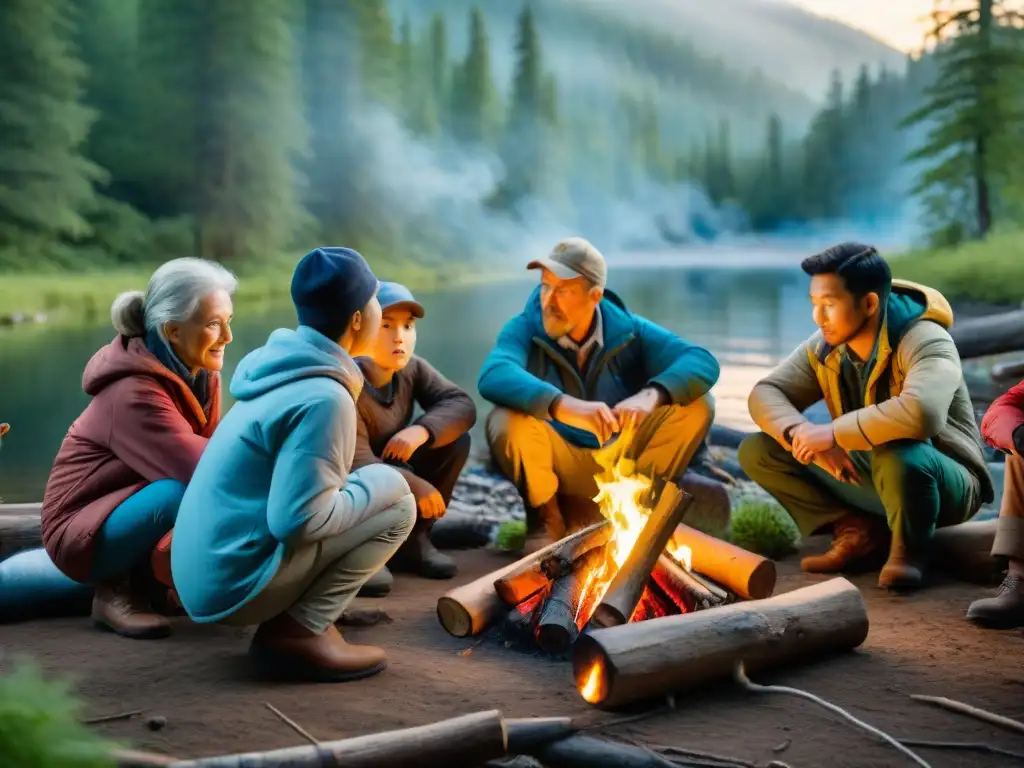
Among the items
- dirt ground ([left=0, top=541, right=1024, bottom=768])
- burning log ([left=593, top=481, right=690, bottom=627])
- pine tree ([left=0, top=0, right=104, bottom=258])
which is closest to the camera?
dirt ground ([left=0, top=541, right=1024, bottom=768])

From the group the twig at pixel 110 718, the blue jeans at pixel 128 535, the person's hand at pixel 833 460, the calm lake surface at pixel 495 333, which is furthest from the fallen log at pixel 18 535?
the person's hand at pixel 833 460

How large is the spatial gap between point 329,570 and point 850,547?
296 centimetres

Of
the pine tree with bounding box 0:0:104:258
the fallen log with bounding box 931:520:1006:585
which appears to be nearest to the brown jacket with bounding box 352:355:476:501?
the fallen log with bounding box 931:520:1006:585

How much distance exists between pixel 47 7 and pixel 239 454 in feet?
22.5

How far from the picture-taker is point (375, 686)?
13.0 feet

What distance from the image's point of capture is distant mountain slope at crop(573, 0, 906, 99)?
10359mm

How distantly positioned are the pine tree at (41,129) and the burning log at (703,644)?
6.95 meters

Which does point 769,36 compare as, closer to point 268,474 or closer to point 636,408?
point 636,408

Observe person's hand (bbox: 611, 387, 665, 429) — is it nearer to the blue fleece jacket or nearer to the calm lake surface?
the blue fleece jacket

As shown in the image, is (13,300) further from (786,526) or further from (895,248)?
(895,248)

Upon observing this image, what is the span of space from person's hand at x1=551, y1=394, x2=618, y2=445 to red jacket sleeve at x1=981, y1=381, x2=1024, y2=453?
1673 mm

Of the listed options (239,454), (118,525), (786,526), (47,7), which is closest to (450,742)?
(239,454)

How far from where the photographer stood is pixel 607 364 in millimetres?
5863

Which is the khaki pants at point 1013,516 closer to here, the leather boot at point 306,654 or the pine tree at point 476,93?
the leather boot at point 306,654
